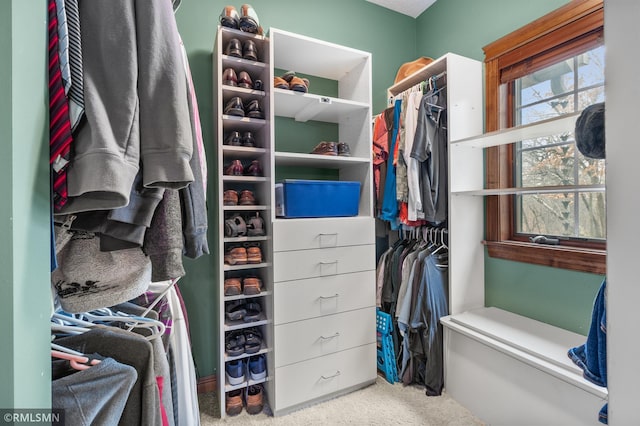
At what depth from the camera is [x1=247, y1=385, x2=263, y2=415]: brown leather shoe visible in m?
1.60

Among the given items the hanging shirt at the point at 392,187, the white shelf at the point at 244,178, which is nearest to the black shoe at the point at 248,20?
the white shelf at the point at 244,178

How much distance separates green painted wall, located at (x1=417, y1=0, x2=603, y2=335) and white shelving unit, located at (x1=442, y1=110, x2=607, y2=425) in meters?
0.07

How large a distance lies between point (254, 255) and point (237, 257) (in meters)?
0.09

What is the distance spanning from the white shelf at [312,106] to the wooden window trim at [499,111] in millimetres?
829

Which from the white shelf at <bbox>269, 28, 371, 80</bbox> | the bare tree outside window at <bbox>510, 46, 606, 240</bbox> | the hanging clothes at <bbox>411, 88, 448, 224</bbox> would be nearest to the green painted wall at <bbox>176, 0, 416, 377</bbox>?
the white shelf at <bbox>269, 28, 371, 80</bbox>

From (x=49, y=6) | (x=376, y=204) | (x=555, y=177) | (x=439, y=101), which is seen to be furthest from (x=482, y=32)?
(x=49, y=6)

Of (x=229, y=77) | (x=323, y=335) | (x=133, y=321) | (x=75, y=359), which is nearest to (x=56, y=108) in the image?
(x=75, y=359)

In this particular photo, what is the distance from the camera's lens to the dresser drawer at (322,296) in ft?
5.16

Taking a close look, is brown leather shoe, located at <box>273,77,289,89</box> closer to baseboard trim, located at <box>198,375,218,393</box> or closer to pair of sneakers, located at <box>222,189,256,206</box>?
pair of sneakers, located at <box>222,189,256,206</box>

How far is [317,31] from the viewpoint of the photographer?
2125 mm

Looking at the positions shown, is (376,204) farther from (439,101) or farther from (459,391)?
(459,391)

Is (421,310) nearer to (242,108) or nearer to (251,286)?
(251,286)

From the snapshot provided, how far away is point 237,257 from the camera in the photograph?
158cm

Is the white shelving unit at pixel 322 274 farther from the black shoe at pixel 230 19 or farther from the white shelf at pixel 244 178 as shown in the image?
the black shoe at pixel 230 19
